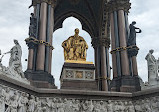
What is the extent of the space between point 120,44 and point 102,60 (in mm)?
5739

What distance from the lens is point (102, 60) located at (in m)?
20.4

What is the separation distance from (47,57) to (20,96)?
3.93m

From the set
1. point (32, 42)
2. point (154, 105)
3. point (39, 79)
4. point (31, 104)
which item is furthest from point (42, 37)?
point (154, 105)

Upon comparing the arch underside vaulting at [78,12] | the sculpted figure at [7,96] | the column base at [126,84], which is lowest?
the sculpted figure at [7,96]

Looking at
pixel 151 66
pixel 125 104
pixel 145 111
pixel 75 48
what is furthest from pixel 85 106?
pixel 75 48

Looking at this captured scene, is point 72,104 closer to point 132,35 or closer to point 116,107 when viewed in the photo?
point 116,107

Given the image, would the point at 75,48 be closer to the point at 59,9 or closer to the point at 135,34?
the point at 135,34

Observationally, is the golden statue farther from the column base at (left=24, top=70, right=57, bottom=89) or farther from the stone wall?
the stone wall

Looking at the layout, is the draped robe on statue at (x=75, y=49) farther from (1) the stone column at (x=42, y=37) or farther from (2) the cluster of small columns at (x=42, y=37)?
(1) the stone column at (x=42, y=37)

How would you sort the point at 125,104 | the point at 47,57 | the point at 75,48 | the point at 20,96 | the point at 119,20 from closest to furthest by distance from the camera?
the point at 20,96 → the point at 125,104 → the point at 47,57 → the point at 119,20 → the point at 75,48

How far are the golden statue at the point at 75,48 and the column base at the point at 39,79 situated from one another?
3.98 metres

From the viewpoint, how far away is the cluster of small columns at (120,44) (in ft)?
45.9

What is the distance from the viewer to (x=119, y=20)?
15500 mm

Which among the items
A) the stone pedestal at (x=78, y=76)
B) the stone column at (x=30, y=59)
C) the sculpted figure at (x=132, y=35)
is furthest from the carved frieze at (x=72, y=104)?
the sculpted figure at (x=132, y=35)
